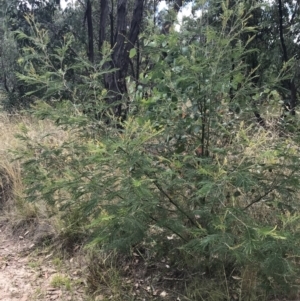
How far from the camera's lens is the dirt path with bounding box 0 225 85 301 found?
3.24 metres

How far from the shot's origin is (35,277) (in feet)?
11.6

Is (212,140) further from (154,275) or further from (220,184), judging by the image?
(154,275)

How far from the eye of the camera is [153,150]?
2848mm

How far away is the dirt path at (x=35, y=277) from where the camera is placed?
324 cm

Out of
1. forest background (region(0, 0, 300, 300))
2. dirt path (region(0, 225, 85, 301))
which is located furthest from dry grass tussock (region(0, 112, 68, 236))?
forest background (region(0, 0, 300, 300))

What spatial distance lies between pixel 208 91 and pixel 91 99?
49.6 inches

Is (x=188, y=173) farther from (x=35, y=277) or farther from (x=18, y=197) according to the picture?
(x=18, y=197)

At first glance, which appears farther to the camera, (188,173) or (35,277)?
(35,277)

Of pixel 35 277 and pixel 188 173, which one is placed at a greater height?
pixel 188 173

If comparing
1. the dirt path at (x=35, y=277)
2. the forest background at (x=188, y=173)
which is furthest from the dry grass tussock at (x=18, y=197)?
the forest background at (x=188, y=173)

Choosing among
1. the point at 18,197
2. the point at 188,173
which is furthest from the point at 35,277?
the point at 188,173

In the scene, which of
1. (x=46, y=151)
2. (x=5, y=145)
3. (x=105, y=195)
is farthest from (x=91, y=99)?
(x=5, y=145)

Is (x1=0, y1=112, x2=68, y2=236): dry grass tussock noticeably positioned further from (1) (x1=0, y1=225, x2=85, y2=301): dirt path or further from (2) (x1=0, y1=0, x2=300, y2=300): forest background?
(2) (x1=0, y1=0, x2=300, y2=300): forest background

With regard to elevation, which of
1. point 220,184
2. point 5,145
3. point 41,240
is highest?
point 220,184
